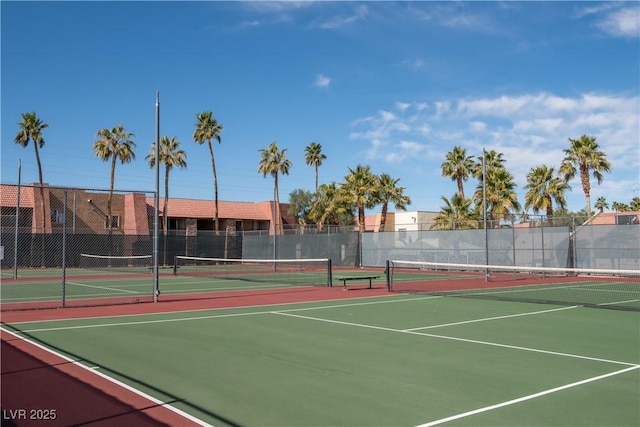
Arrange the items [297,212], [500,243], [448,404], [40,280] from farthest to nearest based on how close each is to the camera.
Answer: [297,212] → [500,243] → [40,280] → [448,404]

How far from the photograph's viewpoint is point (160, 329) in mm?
11977

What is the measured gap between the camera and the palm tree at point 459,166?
1945 inches

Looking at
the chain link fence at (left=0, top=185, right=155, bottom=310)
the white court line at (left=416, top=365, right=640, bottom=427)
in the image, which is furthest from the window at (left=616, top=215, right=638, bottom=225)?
the white court line at (left=416, top=365, right=640, bottom=427)

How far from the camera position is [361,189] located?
159 ft

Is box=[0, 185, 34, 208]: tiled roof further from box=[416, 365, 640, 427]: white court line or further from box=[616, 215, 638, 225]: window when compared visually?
box=[416, 365, 640, 427]: white court line

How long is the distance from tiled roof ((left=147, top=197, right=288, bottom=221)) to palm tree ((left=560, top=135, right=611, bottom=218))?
106ft

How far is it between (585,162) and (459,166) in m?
9.87

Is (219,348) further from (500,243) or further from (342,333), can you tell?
(500,243)

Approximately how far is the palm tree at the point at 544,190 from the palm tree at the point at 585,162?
4.22 ft

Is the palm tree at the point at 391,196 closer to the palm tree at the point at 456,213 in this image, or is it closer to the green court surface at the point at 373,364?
the palm tree at the point at 456,213

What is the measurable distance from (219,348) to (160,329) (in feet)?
8.90

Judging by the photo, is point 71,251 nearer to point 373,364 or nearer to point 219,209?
point 219,209

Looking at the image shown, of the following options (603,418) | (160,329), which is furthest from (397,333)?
(603,418)

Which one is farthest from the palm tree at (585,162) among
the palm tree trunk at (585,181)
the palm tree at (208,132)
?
the palm tree at (208,132)
